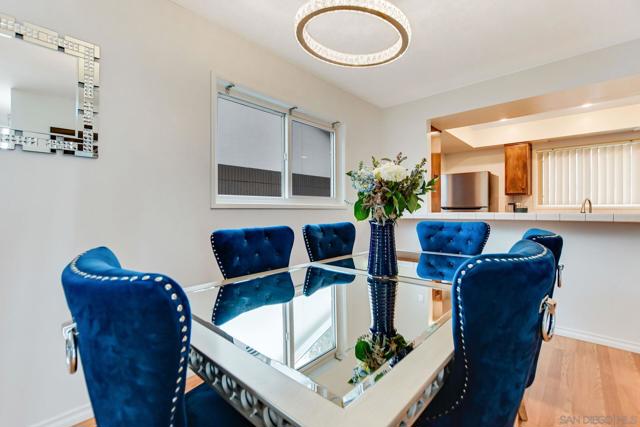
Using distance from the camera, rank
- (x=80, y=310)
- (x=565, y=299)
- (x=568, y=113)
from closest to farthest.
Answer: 1. (x=80, y=310)
2. (x=565, y=299)
3. (x=568, y=113)

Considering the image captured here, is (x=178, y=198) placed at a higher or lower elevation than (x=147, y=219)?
higher

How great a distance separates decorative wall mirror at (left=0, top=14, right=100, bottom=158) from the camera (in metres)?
1.36

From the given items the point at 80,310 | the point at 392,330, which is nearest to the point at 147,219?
the point at 80,310

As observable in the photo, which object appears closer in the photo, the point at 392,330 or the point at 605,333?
the point at 392,330

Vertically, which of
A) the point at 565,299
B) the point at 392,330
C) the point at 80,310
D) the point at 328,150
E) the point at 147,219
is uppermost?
the point at 328,150

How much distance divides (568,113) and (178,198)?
17.4ft

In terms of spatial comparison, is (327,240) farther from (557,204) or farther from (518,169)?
(557,204)

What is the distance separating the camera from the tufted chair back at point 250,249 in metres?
1.50

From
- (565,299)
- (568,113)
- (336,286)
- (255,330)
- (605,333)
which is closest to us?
(255,330)

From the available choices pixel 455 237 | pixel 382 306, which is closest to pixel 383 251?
pixel 382 306

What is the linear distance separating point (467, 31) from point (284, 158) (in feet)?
6.08

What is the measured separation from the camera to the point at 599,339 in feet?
7.77

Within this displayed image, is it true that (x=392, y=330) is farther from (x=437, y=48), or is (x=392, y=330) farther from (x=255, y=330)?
→ (x=437, y=48)

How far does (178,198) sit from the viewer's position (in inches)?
76.7
